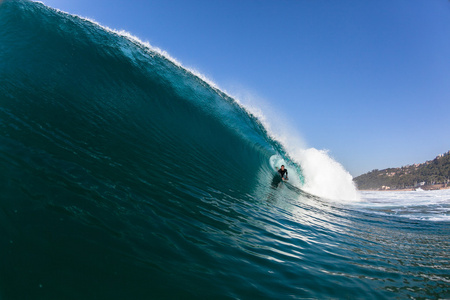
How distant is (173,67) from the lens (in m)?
17.2

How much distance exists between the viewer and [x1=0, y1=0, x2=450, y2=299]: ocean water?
2.12 meters

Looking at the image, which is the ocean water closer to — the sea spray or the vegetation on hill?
the sea spray

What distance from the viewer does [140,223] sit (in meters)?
3.03

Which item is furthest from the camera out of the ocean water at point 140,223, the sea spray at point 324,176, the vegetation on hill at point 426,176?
the vegetation on hill at point 426,176

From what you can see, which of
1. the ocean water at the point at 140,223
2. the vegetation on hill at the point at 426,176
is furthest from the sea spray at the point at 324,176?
the vegetation on hill at the point at 426,176

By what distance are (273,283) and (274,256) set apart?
2.45 ft

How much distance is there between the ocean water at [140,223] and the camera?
212 centimetres

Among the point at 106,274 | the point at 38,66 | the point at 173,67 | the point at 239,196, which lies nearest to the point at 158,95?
the point at 38,66

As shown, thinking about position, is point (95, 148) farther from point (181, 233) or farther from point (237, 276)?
point (237, 276)

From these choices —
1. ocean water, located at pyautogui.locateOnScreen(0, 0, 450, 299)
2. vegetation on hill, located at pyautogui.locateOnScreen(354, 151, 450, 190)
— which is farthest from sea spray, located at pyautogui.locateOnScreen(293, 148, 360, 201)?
vegetation on hill, located at pyautogui.locateOnScreen(354, 151, 450, 190)

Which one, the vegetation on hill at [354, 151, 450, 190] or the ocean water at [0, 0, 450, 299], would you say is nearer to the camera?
the ocean water at [0, 0, 450, 299]

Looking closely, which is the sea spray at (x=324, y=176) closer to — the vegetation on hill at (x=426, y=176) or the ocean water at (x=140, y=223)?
the ocean water at (x=140, y=223)

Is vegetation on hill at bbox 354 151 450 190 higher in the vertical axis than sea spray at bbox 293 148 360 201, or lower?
higher

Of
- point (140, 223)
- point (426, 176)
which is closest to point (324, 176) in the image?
point (140, 223)
